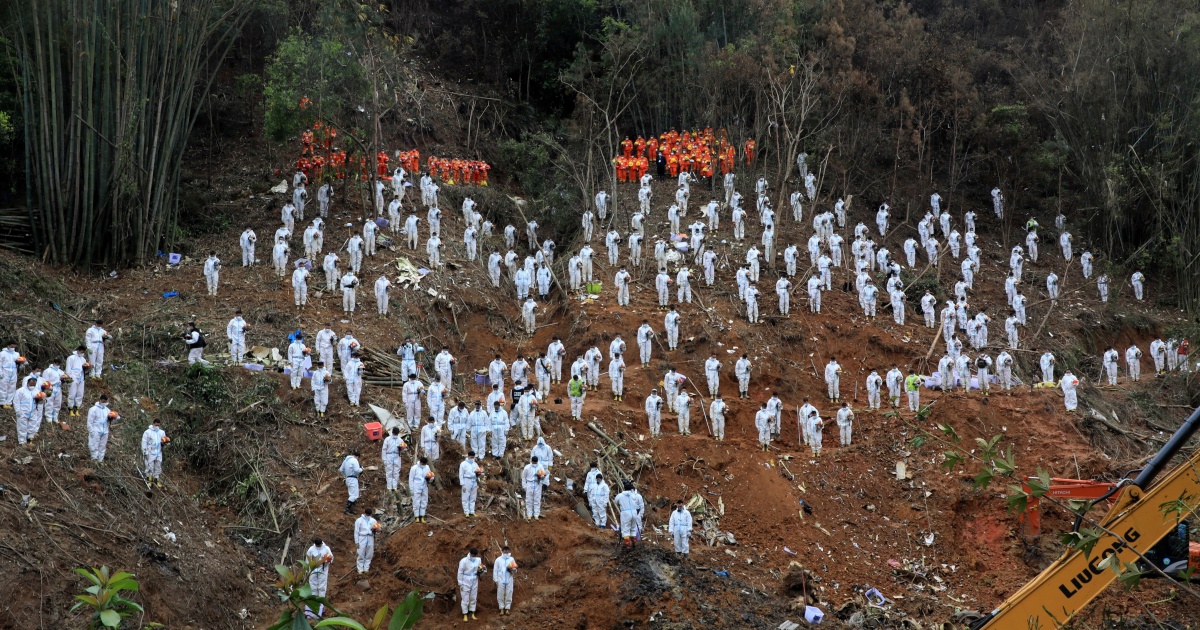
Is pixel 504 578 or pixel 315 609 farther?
pixel 504 578

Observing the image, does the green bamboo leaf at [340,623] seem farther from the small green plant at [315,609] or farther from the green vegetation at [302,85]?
the green vegetation at [302,85]

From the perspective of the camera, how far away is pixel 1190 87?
31.0 metres

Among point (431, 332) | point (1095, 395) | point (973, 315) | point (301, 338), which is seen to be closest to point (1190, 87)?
point (973, 315)

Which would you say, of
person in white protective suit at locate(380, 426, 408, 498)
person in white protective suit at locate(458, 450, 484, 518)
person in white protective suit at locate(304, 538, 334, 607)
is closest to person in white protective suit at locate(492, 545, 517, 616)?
person in white protective suit at locate(458, 450, 484, 518)

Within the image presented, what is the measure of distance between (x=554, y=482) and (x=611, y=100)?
17971 millimetres

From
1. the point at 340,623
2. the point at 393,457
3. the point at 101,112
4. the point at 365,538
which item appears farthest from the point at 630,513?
the point at 101,112

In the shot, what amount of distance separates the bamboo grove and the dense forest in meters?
0.06

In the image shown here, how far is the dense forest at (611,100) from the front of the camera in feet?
77.4

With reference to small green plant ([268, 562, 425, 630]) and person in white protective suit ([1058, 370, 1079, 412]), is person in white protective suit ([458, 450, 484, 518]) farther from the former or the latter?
person in white protective suit ([1058, 370, 1079, 412])

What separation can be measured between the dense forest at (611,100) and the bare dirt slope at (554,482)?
301 cm

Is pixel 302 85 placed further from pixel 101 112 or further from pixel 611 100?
pixel 611 100

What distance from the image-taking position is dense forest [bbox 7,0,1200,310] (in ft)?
77.4

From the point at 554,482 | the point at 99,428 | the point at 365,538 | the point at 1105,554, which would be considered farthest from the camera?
the point at 554,482

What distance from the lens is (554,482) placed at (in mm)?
17766
